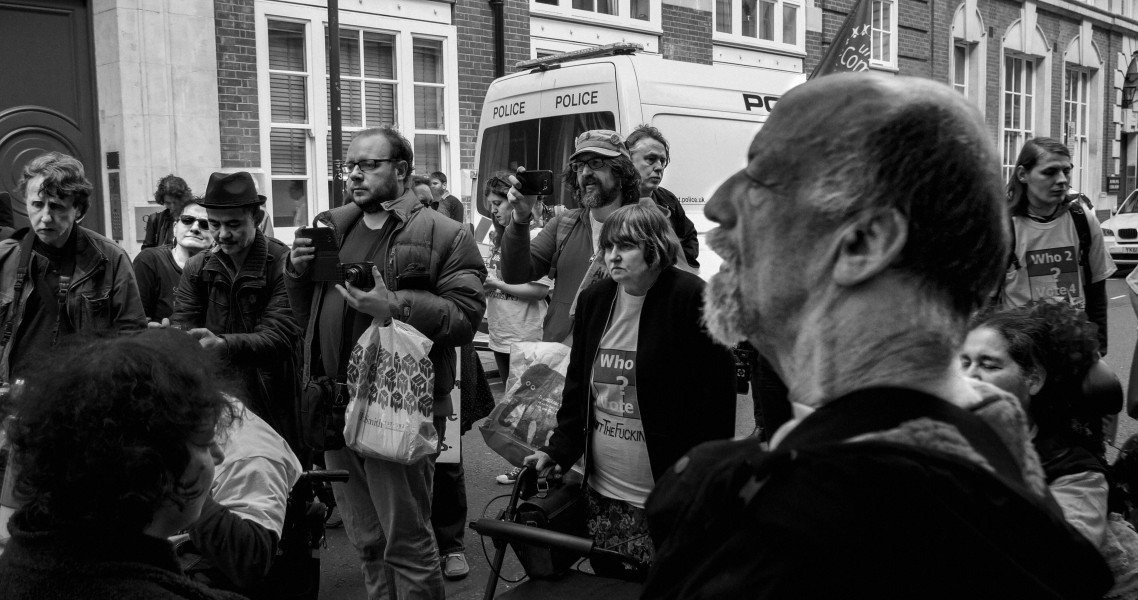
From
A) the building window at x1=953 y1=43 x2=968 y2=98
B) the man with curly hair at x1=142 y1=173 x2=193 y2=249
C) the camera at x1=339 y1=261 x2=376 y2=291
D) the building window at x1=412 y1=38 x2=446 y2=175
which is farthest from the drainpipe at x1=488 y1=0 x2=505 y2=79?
the building window at x1=953 y1=43 x2=968 y2=98

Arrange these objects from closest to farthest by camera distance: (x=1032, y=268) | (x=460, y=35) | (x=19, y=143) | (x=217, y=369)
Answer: (x=217, y=369)
(x=1032, y=268)
(x=19, y=143)
(x=460, y=35)

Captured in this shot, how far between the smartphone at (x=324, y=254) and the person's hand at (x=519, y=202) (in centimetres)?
118

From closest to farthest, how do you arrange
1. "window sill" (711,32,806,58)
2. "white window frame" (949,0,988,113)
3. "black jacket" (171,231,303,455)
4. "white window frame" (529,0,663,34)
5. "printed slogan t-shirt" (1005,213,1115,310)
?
"black jacket" (171,231,303,455) < "printed slogan t-shirt" (1005,213,1115,310) < "white window frame" (529,0,663,34) < "window sill" (711,32,806,58) < "white window frame" (949,0,988,113)

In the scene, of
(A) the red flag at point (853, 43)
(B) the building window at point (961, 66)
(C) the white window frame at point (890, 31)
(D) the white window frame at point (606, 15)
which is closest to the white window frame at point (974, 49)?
(B) the building window at point (961, 66)

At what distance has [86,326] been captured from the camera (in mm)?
4441

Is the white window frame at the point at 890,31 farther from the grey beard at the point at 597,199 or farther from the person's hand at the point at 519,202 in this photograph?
the person's hand at the point at 519,202

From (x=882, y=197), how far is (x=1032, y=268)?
4457 mm

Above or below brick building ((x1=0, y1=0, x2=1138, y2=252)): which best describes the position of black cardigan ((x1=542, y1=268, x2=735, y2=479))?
below

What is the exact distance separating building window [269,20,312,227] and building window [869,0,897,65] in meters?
13.5

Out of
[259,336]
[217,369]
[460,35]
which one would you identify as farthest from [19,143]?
[217,369]

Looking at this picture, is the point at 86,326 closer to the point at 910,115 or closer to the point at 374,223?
the point at 374,223

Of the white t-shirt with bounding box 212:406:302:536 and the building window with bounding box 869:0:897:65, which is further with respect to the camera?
the building window with bounding box 869:0:897:65

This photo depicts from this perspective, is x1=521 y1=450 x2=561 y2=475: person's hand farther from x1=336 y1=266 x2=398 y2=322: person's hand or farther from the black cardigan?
x1=336 y1=266 x2=398 y2=322: person's hand

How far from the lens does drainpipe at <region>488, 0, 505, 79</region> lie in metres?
13.5
